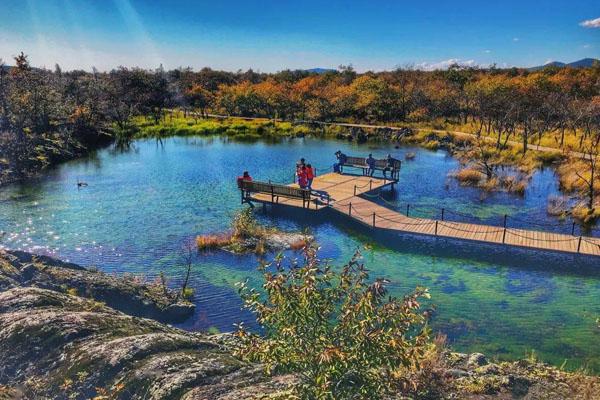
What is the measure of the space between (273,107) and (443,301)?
67.8 metres

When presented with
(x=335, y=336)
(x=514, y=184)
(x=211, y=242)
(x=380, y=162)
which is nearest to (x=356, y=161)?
(x=380, y=162)

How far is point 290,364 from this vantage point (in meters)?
6.46

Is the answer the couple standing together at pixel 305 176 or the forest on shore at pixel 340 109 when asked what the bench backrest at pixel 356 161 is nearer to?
the forest on shore at pixel 340 109

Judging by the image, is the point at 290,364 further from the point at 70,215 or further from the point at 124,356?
the point at 70,215

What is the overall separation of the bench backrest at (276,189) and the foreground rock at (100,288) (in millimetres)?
11855

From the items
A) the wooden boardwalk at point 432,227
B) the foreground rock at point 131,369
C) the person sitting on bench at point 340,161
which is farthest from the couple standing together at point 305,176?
the foreground rock at point 131,369

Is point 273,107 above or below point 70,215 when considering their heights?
above

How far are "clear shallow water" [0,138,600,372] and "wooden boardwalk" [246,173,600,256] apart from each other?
1.83ft

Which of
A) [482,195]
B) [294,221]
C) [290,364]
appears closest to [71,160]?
[294,221]

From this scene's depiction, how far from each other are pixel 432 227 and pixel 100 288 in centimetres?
1511

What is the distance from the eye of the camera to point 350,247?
22.6m

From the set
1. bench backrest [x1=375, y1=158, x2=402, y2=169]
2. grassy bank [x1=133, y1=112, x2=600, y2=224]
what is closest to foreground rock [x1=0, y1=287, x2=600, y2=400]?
grassy bank [x1=133, y1=112, x2=600, y2=224]

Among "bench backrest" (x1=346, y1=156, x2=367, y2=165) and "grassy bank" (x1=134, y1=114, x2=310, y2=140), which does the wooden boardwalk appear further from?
"grassy bank" (x1=134, y1=114, x2=310, y2=140)

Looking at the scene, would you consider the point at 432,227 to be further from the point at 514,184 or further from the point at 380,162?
the point at 514,184
